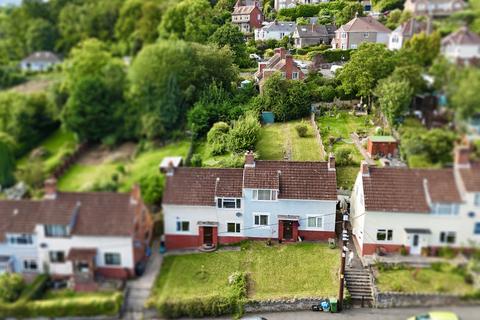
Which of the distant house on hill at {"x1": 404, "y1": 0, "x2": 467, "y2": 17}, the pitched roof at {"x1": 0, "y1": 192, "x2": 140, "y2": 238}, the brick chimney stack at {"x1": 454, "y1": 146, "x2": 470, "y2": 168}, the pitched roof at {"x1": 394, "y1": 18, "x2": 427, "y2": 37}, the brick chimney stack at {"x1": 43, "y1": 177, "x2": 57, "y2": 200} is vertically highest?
the distant house on hill at {"x1": 404, "y1": 0, "x2": 467, "y2": 17}

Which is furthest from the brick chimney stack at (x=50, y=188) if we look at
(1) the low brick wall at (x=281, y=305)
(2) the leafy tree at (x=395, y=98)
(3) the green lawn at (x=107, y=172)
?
(2) the leafy tree at (x=395, y=98)

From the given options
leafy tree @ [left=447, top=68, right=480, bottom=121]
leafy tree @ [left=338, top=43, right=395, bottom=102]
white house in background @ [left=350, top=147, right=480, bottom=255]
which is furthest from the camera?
leafy tree @ [left=338, top=43, right=395, bottom=102]

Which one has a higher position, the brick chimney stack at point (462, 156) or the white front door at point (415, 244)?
the brick chimney stack at point (462, 156)

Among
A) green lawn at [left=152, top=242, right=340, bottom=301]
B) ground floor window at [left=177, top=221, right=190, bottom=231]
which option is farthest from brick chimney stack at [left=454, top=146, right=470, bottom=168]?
ground floor window at [left=177, top=221, right=190, bottom=231]

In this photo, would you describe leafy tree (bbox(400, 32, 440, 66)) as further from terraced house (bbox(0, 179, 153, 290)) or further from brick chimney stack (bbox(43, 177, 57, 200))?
brick chimney stack (bbox(43, 177, 57, 200))

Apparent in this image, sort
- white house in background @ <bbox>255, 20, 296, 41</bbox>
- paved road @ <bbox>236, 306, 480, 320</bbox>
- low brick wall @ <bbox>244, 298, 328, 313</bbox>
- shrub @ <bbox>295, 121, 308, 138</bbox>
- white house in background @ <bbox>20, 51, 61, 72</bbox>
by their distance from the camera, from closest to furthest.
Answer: white house in background @ <bbox>20, 51, 61, 72</bbox>
paved road @ <bbox>236, 306, 480, 320</bbox>
low brick wall @ <bbox>244, 298, 328, 313</bbox>
white house in background @ <bbox>255, 20, 296, 41</bbox>
shrub @ <bbox>295, 121, 308, 138</bbox>

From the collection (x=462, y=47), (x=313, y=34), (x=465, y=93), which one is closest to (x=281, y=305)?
(x=465, y=93)

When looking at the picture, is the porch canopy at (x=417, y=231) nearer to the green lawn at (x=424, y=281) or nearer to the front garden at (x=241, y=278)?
the green lawn at (x=424, y=281)

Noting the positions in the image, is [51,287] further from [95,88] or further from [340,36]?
[340,36]
